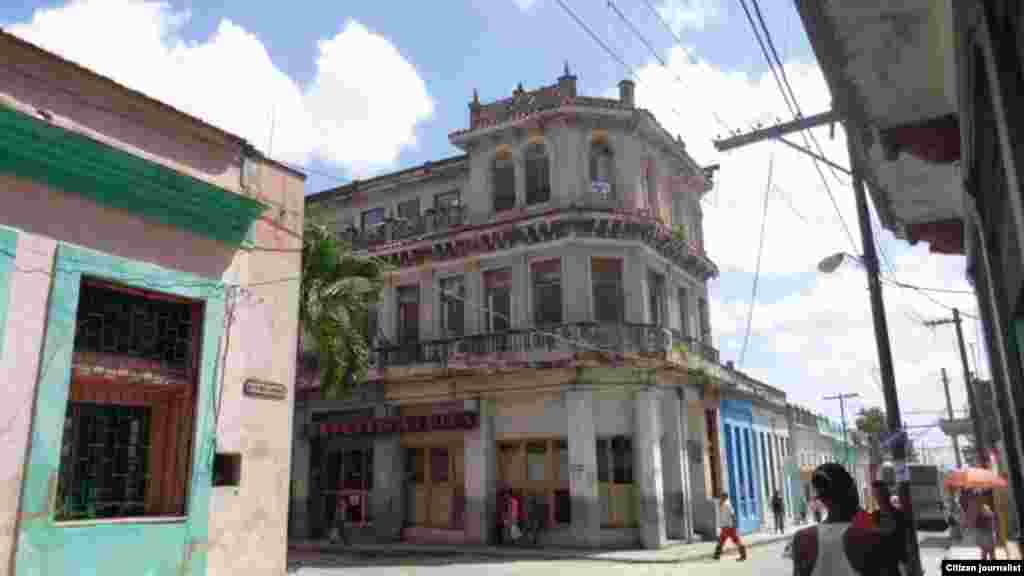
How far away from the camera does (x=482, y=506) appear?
23500 mm

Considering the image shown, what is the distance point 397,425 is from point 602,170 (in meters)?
10.9

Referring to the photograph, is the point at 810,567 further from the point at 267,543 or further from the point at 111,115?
the point at 111,115

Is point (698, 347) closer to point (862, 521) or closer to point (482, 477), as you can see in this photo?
point (482, 477)

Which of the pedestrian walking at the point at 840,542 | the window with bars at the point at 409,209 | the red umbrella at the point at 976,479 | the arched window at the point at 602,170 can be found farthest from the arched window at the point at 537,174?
the pedestrian walking at the point at 840,542

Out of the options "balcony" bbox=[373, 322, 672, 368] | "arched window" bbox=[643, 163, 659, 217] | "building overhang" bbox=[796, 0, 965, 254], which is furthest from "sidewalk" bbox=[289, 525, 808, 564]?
"building overhang" bbox=[796, 0, 965, 254]

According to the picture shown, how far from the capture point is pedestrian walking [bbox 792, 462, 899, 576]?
11.5 ft

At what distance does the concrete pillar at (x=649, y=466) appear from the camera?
21.8m

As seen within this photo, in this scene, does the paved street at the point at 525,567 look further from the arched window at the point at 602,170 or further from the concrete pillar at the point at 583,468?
the arched window at the point at 602,170

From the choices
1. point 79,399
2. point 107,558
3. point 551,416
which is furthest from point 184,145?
point 551,416

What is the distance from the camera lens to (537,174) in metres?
25.4

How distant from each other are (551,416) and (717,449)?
24.0ft

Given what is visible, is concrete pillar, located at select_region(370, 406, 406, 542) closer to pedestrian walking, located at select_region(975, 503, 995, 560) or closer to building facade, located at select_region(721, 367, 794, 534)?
building facade, located at select_region(721, 367, 794, 534)

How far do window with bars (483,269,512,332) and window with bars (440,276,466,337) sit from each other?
0.89m

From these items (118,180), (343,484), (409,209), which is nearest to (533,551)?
(343,484)
